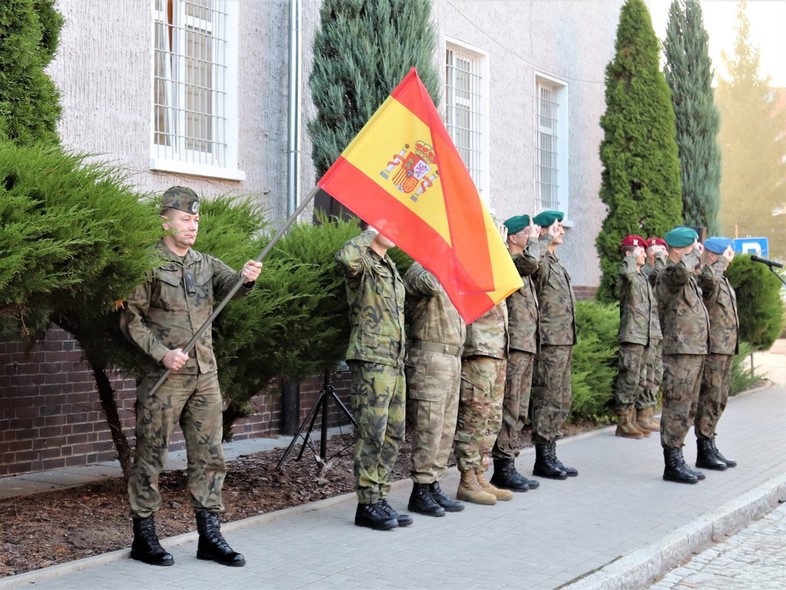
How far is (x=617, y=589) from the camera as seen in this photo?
5730mm

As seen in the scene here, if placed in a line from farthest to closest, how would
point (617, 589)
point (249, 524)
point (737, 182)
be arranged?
1. point (737, 182)
2. point (249, 524)
3. point (617, 589)

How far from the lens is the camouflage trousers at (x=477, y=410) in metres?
7.64

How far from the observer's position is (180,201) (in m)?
5.75

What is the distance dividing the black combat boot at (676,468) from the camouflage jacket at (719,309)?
1125 mm

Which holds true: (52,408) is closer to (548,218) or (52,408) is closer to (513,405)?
(513,405)

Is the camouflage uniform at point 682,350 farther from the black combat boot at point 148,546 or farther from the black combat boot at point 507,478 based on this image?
the black combat boot at point 148,546

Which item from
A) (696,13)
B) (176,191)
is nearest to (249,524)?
(176,191)

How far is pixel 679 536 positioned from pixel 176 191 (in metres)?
3.69

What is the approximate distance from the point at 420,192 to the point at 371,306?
0.87 meters

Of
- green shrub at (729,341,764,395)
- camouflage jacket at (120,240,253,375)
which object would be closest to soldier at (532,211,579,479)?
camouflage jacket at (120,240,253,375)

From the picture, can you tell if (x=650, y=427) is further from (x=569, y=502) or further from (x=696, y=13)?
(x=696, y=13)

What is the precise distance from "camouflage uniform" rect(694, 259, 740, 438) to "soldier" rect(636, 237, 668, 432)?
1980mm

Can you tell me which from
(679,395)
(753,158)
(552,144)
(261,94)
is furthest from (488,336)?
(753,158)

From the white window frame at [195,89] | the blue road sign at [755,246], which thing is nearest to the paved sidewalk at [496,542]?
the white window frame at [195,89]
